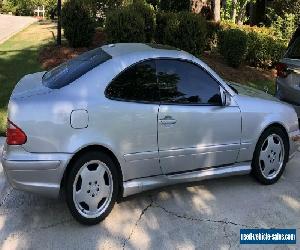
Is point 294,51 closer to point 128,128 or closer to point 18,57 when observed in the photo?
point 128,128

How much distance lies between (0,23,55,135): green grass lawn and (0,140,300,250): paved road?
2755 millimetres

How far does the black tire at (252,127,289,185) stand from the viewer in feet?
17.9

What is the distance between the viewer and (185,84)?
498 cm

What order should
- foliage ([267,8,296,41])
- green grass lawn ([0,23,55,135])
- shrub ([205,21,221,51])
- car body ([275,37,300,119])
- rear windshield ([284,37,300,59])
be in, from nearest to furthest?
car body ([275,37,300,119]) → rear windshield ([284,37,300,59]) → green grass lawn ([0,23,55,135]) → shrub ([205,21,221,51]) → foliage ([267,8,296,41])

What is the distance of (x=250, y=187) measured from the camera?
5527 millimetres

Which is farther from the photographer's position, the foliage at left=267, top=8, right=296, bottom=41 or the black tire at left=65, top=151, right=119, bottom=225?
the foliage at left=267, top=8, right=296, bottom=41

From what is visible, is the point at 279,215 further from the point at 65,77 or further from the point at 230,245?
the point at 65,77

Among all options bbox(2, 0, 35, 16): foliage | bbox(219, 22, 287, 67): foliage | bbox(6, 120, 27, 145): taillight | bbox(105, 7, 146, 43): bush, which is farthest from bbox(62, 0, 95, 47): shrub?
bbox(2, 0, 35, 16): foliage

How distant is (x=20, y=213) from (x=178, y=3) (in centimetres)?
1271

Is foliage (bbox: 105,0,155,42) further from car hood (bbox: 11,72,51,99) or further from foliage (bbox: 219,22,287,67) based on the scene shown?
car hood (bbox: 11,72,51,99)

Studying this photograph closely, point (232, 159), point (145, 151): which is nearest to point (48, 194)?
point (145, 151)

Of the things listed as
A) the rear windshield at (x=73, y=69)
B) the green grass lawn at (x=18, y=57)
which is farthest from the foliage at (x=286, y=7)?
the rear windshield at (x=73, y=69)

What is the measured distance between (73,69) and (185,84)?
1.17m

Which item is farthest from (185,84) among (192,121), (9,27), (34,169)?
(9,27)
